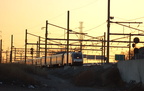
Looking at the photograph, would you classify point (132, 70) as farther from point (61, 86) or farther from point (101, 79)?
point (61, 86)

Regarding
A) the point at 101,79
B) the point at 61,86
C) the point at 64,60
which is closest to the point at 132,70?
the point at 101,79

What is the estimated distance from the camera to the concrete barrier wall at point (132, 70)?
26095 mm

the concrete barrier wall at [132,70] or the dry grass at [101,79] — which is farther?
the dry grass at [101,79]

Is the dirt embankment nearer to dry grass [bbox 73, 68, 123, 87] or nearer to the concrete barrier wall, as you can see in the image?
dry grass [bbox 73, 68, 123, 87]

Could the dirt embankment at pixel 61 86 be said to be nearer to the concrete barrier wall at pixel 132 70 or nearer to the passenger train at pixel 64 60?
the concrete barrier wall at pixel 132 70

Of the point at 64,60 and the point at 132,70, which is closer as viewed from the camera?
the point at 132,70

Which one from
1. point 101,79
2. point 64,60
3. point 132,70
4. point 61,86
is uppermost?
point 64,60

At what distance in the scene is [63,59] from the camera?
76312 mm

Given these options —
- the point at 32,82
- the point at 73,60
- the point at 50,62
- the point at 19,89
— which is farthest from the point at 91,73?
the point at 50,62

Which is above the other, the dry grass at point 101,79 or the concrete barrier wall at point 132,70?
the concrete barrier wall at point 132,70

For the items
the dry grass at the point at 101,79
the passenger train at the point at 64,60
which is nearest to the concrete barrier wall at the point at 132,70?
the dry grass at the point at 101,79

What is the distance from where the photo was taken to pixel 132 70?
2875 centimetres

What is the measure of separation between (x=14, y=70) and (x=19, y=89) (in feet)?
18.8

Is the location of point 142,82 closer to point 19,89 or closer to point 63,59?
point 19,89
